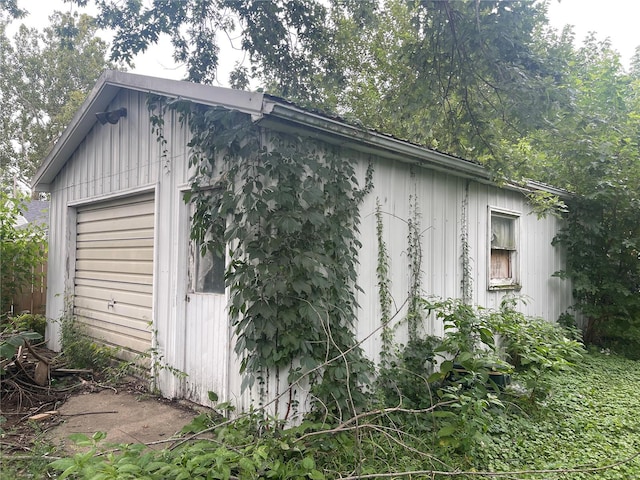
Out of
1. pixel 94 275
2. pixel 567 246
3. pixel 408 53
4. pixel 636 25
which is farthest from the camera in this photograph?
pixel 567 246

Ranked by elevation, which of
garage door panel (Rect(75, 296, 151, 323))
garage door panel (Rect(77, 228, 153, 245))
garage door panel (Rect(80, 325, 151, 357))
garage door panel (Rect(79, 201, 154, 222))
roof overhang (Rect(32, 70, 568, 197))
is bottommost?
garage door panel (Rect(80, 325, 151, 357))

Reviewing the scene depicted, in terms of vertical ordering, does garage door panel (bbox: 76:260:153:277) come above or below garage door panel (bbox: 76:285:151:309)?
above

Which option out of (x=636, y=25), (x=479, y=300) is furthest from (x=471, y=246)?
(x=636, y=25)

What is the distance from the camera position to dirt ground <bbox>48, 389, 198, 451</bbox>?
3.49m

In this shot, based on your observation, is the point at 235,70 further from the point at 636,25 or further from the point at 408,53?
the point at 636,25

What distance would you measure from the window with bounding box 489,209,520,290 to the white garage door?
492 centimetres

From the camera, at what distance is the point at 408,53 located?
5.54 metres

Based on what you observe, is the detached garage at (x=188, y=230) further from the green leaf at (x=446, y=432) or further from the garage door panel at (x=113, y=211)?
the green leaf at (x=446, y=432)

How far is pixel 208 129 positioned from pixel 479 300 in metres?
4.37

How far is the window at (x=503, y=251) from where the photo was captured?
6273 mm

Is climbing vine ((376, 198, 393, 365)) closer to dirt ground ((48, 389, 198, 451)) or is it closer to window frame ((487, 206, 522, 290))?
dirt ground ((48, 389, 198, 451))

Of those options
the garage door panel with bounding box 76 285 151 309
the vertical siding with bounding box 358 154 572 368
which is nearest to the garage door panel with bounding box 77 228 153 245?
the garage door panel with bounding box 76 285 151 309

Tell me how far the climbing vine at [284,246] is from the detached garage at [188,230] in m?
0.06

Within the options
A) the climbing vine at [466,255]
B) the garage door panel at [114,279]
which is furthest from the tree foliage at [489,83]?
the garage door panel at [114,279]
